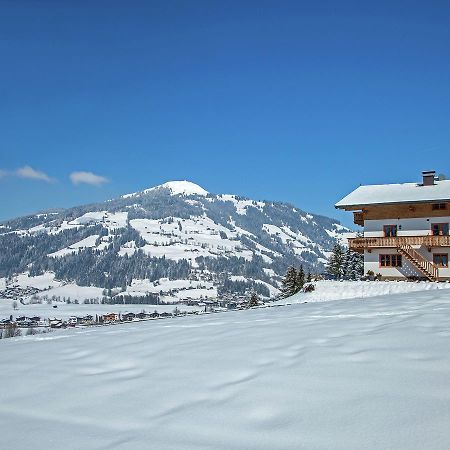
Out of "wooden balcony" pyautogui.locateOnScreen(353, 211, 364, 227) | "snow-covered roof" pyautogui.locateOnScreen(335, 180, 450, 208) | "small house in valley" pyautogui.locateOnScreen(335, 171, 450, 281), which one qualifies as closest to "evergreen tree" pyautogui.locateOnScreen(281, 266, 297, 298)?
"wooden balcony" pyautogui.locateOnScreen(353, 211, 364, 227)

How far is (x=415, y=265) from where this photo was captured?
3572cm

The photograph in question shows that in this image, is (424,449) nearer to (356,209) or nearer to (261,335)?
(261,335)

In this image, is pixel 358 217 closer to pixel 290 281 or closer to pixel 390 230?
pixel 390 230

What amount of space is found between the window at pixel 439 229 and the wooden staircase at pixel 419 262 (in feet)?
7.30

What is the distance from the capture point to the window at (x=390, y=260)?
37028mm

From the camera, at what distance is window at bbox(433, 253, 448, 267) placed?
35906 mm

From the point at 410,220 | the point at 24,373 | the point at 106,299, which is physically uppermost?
the point at 410,220

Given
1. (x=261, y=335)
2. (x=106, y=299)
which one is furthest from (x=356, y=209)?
(x=106, y=299)

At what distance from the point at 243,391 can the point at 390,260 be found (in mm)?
35289

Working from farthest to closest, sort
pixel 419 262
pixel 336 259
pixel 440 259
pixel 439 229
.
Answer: pixel 336 259
pixel 439 229
pixel 440 259
pixel 419 262

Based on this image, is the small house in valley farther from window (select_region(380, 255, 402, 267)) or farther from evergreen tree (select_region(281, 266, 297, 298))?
evergreen tree (select_region(281, 266, 297, 298))

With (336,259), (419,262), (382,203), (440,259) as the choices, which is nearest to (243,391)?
(419,262)

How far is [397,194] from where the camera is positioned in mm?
38844

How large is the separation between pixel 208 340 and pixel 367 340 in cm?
241
